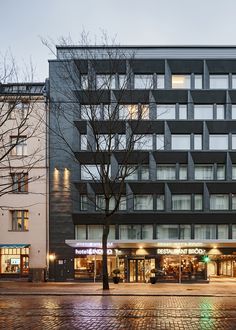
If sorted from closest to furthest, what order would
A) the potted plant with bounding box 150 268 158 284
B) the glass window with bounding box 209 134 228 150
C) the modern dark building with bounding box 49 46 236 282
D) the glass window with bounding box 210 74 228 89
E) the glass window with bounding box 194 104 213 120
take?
the potted plant with bounding box 150 268 158 284, the modern dark building with bounding box 49 46 236 282, the glass window with bounding box 209 134 228 150, the glass window with bounding box 194 104 213 120, the glass window with bounding box 210 74 228 89

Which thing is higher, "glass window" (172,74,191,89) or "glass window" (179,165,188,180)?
"glass window" (172,74,191,89)

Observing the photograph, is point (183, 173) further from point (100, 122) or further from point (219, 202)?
point (100, 122)

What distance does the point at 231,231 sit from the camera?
42.2 meters

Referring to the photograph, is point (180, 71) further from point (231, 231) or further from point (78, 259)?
point (78, 259)

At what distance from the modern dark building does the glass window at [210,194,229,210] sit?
88 mm

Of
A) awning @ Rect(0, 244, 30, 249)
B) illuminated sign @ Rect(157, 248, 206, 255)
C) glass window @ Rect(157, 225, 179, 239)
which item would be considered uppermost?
→ glass window @ Rect(157, 225, 179, 239)

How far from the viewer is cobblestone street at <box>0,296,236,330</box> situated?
14805 mm

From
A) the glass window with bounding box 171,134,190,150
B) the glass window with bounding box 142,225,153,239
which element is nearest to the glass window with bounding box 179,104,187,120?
the glass window with bounding box 171,134,190,150

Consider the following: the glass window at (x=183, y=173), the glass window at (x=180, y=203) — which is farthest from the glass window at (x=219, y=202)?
the glass window at (x=183, y=173)

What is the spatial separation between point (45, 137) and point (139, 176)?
351 inches

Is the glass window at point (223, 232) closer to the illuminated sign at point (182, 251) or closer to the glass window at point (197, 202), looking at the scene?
the illuminated sign at point (182, 251)

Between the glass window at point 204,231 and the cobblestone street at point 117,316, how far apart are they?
2084cm

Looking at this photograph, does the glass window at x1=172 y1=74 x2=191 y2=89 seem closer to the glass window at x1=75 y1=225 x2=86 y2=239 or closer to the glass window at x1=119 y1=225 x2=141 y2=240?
the glass window at x1=119 y1=225 x2=141 y2=240

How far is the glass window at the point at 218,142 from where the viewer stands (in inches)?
1690
